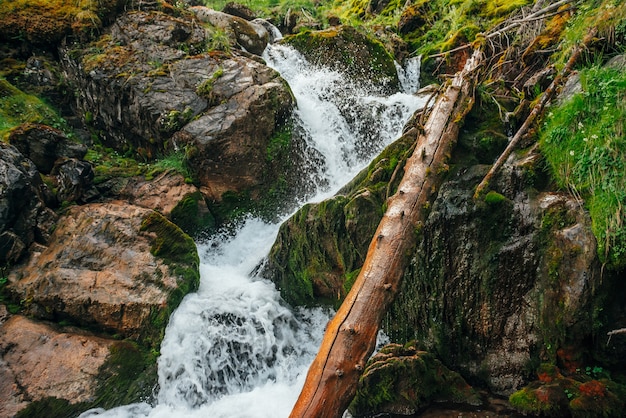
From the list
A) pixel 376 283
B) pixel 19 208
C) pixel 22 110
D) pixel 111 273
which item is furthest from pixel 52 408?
pixel 22 110

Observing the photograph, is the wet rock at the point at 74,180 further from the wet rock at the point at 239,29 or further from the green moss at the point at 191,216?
the wet rock at the point at 239,29

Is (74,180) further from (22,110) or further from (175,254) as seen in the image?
(22,110)

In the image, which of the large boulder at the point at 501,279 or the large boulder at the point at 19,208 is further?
the large boulder at the point at 19,208

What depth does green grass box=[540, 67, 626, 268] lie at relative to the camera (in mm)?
3482

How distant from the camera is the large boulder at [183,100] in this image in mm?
8914

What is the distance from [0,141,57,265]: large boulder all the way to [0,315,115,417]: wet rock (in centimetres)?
127

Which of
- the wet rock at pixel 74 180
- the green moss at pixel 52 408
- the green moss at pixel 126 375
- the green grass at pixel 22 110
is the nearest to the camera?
the green moss at pixel 52 408

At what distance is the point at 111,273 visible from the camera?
6344mm

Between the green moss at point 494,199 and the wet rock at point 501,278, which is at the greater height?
the green moss at point 494,199

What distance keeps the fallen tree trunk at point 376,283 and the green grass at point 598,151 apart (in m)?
1.21

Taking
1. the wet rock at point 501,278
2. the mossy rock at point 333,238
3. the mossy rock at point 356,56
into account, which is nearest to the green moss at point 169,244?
the mossy rock at point 333,238

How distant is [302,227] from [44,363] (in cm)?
408

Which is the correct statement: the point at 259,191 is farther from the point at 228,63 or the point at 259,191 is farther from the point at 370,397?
the point at 370,397

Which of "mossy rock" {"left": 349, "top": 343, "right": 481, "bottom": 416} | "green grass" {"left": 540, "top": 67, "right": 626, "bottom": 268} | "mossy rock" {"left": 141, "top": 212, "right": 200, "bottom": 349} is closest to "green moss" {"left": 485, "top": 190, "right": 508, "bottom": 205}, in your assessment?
"green grass" {"left": 540, "top": 67, "right": 626, "bottom": 268}
